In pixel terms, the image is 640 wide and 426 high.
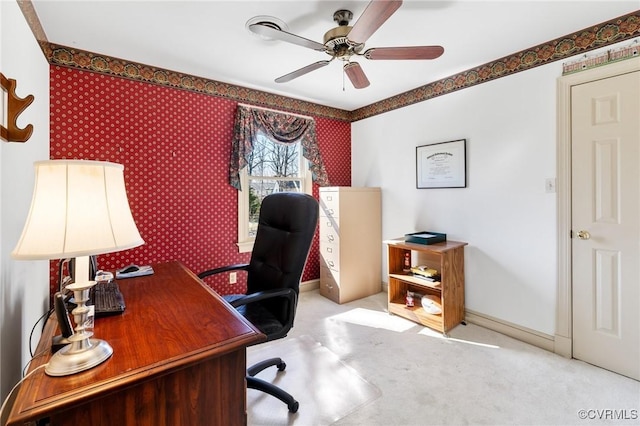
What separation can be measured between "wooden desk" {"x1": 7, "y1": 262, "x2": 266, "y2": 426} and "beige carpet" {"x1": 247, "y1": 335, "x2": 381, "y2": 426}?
2.52 feet

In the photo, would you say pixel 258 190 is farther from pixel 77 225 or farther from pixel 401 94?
pixel 77 225

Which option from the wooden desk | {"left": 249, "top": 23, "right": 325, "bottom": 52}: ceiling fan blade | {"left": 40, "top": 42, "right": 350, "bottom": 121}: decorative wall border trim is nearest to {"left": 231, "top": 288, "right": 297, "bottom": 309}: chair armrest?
the wooden desk

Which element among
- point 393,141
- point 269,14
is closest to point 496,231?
point 393,141

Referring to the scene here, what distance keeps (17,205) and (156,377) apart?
124 cm

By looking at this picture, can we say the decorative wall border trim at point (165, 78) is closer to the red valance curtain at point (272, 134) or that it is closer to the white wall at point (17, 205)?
the red valance curtain at point (272, 134)

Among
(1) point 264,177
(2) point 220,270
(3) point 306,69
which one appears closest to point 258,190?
(1) point 264,177

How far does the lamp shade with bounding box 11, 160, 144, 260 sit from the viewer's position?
2.51ft

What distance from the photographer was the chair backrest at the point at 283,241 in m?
1.73

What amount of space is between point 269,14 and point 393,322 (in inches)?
109

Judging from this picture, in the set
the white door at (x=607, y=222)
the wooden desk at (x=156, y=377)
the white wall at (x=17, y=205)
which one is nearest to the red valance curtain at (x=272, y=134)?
the white wall at (x=17, y=205)

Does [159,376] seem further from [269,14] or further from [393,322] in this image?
[393,322]

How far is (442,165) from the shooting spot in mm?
3068

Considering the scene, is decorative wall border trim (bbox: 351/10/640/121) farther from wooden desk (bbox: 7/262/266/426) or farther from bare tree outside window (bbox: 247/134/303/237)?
wooden desk (bbox: 7/262/266/426)

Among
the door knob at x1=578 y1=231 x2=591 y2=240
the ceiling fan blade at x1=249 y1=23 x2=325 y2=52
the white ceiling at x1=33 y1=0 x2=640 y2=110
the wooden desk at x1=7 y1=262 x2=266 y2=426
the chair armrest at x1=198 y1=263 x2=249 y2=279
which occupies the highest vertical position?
the white ceiling at x1=33 y1=0 x2=640 y2=110
